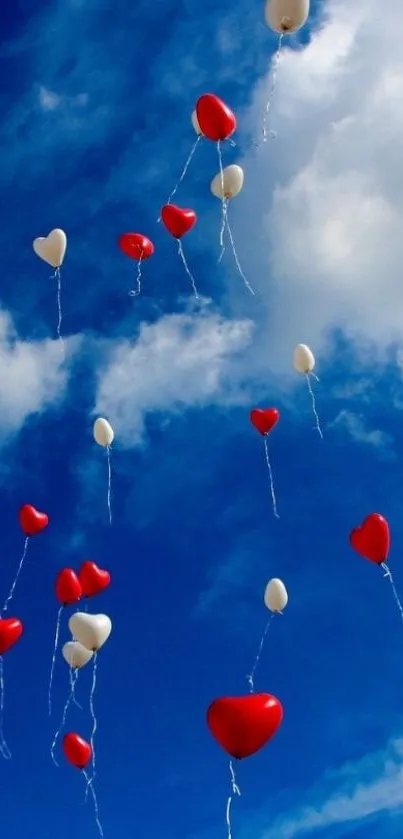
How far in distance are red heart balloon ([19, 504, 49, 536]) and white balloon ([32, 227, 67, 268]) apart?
11.9 feet

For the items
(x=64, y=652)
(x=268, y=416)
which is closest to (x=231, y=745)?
(x=64, y=652)

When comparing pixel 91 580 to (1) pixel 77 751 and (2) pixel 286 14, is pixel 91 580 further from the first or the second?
(2) pixel 286 14

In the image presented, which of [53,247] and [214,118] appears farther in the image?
[53,247]

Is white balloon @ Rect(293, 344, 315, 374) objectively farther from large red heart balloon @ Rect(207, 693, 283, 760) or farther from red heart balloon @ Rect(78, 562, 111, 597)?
large red heart balloon @ Rect(207, 693, 283, 760)

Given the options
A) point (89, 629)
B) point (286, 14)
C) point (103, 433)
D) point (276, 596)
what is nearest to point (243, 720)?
point (89, 629)

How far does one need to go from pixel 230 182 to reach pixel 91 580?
5.72 meters

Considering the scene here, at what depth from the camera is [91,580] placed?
1233 cm

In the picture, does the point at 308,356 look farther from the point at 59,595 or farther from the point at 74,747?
the point at 74,747

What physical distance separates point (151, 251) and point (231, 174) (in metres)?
1.62

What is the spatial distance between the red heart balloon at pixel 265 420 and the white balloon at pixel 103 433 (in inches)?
87.6

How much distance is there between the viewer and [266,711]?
27.2 feet

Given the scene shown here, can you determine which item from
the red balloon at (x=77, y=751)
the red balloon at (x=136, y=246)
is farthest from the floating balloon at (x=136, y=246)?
the red balloon at (x=77, y=751)

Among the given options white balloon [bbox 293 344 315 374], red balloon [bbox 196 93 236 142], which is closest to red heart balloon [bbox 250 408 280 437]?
white balloon [bbox 293 344 315 374]

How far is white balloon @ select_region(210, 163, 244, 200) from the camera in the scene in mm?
11578
